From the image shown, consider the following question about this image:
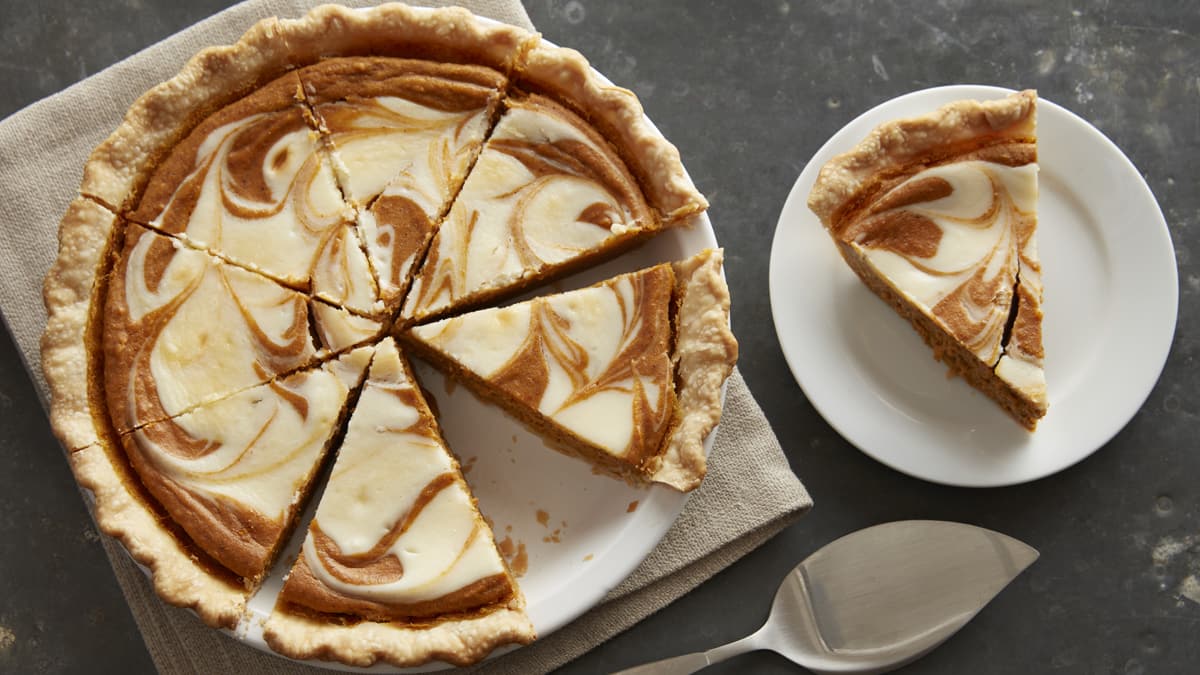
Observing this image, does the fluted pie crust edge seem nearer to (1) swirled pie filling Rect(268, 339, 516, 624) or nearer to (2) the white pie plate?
(2) the white pie plate

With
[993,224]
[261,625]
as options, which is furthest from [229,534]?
[993,224]

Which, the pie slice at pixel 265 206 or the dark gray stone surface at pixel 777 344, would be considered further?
the dark gray stone surface at pixel 777 344

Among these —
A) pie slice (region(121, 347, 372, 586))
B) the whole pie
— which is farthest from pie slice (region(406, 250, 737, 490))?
pie slice (region(121, 347, 372, 586))

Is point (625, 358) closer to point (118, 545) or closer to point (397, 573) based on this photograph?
point (397, 573)

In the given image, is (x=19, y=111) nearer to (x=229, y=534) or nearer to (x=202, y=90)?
(x=202, y=90)

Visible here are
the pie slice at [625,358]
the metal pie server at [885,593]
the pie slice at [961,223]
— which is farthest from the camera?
the metal pie server at [885,593]

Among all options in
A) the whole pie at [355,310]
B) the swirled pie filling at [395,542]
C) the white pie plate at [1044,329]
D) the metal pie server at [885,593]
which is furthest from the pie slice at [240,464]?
the white pie plate at [1044,329]

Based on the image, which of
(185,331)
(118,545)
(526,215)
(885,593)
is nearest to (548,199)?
(526,215)

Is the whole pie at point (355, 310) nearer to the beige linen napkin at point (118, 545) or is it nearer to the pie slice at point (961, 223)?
the beige linen napkin at point (118, 545)

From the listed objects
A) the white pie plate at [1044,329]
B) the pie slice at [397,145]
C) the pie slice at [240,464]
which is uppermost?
the pie slice at [397,145]
